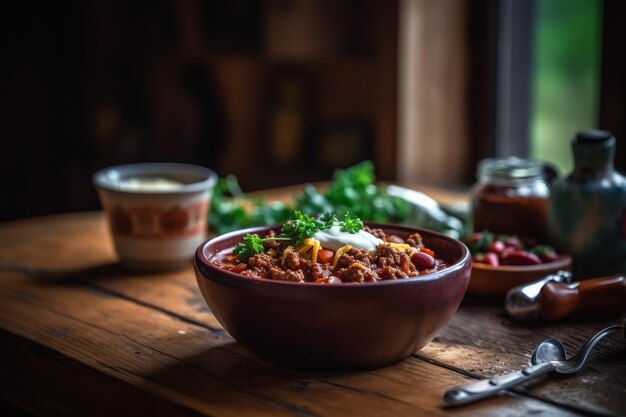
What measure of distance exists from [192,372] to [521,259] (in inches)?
25.5

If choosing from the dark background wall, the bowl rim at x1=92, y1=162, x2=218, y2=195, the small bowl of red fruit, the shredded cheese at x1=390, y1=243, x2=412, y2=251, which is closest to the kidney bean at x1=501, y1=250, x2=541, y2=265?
the small bowl of red fruit

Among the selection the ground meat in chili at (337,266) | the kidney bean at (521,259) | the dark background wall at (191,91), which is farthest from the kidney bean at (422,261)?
the dark background wall at (191,91)

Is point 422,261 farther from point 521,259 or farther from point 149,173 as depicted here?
point 149,173

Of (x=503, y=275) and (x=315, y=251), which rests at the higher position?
(x=315, y=251)

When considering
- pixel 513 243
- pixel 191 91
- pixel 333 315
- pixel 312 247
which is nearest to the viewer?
pixel 333 315

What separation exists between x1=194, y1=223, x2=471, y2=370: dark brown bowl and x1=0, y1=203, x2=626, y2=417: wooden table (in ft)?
0.12

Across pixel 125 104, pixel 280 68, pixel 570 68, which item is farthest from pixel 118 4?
pixel 570 68

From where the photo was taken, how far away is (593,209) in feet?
4.73

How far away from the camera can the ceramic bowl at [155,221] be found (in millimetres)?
1586

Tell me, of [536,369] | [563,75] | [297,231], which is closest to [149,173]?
[297,231]

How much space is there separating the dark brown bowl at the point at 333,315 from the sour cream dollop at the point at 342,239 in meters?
0.13

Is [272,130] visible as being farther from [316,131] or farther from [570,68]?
[570,68]

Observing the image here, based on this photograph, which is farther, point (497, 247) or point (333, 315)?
point (497, 247)

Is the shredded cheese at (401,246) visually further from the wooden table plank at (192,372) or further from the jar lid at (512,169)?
the jar lid at (512,169)
